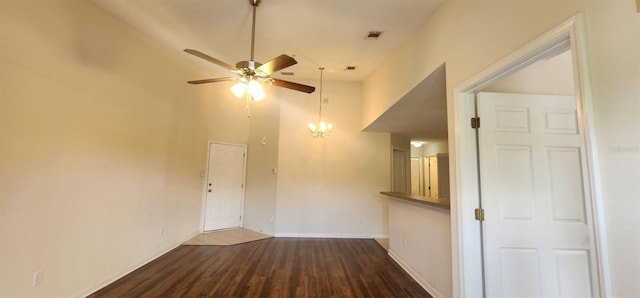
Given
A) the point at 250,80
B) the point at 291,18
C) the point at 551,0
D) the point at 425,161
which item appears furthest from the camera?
the point at 425,161

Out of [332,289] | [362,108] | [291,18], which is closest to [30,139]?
[291,18]

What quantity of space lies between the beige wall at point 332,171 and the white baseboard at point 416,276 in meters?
1.43

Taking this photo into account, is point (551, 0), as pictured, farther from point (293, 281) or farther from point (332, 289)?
point (293, 281)

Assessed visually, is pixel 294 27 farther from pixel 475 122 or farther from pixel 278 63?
pixel 475 122

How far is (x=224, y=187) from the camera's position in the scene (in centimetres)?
579

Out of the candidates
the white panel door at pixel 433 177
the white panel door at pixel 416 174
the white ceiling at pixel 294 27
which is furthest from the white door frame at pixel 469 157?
the white panel door at pixel 416 174

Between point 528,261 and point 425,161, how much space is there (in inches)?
283

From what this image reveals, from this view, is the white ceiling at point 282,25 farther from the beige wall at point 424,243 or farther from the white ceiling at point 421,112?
the beige wall at point 424,243

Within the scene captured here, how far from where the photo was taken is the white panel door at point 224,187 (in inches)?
219

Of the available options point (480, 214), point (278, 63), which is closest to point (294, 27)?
point (278, 63)

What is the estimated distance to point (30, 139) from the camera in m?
2.18

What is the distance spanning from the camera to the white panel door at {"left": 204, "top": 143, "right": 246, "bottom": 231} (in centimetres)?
556

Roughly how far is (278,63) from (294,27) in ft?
4.20

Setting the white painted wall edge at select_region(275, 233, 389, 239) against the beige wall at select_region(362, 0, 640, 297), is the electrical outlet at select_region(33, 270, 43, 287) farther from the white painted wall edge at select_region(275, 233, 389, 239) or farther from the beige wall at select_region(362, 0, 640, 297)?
the beige wall at select_region(362, 0, 640, 297)
